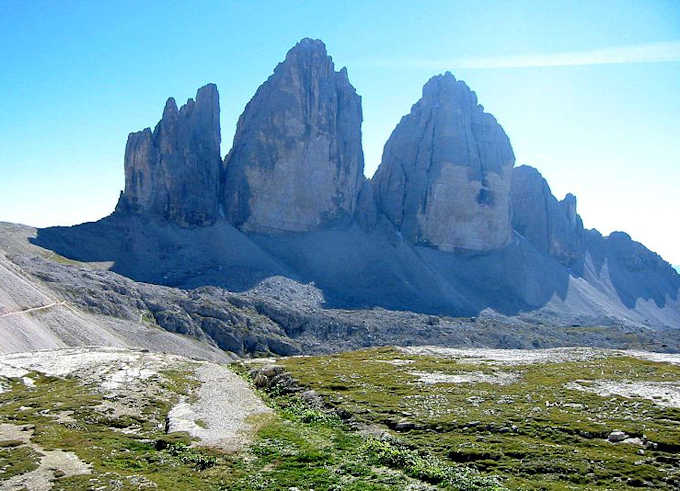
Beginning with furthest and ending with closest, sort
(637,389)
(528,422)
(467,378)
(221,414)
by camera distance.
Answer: (467,378) < (637,389) < (221,414) < (528,422)

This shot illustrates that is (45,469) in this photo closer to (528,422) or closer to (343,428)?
(343,428)

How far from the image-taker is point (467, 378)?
48.5 meters

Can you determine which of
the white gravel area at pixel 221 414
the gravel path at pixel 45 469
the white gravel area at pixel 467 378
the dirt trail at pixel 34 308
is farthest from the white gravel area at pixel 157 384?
the dirt trail at pixel 34 308

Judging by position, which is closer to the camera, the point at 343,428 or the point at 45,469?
the point at 45,469

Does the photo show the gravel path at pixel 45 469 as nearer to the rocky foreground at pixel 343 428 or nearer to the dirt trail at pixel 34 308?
the rocky foreground at pixel 343 428

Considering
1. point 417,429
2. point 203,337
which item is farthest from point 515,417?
point 203,337

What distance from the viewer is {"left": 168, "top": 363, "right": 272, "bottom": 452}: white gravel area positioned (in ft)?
100

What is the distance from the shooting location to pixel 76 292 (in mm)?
114000

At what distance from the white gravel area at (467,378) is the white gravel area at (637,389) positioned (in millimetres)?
5799

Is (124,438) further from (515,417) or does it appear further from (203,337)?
(203,337)

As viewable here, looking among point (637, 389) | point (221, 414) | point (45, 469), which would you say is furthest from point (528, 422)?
point (45, 469)

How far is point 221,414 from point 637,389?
29.9 metres

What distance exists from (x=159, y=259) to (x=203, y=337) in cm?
8212

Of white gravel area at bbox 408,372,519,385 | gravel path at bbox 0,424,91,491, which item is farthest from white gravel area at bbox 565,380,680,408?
gravel path at bbox 0,424,91,491
